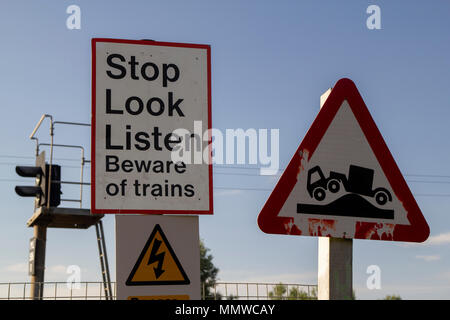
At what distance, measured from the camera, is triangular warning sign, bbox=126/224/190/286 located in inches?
187

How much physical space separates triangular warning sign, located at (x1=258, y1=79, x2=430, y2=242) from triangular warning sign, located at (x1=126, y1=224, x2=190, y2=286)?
122cm

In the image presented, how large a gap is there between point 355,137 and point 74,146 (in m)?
14.5

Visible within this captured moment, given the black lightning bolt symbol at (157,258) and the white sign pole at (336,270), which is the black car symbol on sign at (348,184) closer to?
the white sign pole at (336,270)

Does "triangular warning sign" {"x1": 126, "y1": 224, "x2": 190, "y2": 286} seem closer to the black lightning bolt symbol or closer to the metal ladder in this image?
the black lightning bolt symbol

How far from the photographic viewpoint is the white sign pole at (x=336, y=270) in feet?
12.7

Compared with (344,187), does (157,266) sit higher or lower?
lower

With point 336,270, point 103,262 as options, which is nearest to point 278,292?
point 103,262

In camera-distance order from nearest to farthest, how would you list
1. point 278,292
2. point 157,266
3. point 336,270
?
point 336,270 < point 157,266 < point 278,292

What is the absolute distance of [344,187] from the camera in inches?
156

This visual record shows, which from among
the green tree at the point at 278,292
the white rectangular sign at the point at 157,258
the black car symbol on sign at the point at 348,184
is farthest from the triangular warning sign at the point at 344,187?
the green tree at the point at 278,292

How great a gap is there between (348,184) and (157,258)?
1.54 m

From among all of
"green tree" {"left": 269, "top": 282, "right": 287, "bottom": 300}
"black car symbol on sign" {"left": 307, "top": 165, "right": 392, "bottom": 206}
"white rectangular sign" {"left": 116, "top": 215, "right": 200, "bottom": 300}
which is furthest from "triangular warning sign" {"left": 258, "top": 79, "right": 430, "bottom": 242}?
"green tree" {"left": 269, "top": 282, "right": 287, "bottom": 300}

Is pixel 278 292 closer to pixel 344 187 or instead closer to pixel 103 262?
pixel 103 262
